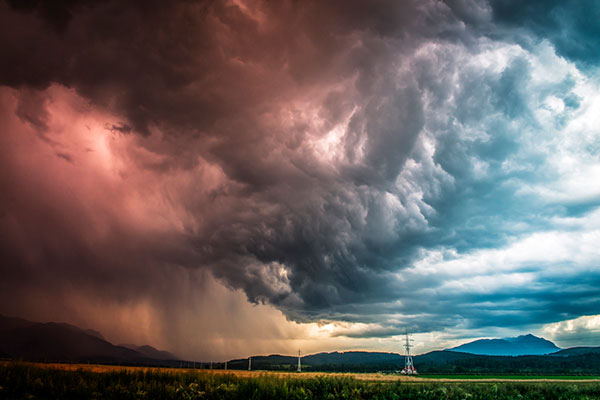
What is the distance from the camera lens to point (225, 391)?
22.0 metres

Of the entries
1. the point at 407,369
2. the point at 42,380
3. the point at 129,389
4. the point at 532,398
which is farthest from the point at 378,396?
the point at 407,369

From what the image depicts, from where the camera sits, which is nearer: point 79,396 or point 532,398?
point 79,396

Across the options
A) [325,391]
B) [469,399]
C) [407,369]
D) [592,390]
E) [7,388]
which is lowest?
[407,369]

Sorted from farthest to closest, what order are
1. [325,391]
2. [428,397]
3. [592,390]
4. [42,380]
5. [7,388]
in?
1. [592,390]
2. [428,397]
3. [325,391]
4. [42,380]
5. [7,388]

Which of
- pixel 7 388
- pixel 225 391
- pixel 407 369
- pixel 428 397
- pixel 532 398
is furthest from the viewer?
pixel 407 369

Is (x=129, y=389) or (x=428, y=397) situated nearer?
(x=129, y=389)

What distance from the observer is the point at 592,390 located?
53.4 meters

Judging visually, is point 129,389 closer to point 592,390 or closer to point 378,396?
point 378,396

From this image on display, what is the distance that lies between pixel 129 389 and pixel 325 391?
14148mm

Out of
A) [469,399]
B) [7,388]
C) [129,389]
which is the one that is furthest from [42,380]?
[469,399]

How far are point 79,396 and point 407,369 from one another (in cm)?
21574

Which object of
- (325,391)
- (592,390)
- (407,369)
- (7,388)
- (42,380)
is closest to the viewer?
(7,388)

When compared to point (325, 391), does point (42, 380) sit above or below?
above

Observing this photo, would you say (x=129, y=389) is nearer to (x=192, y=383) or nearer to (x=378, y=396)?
(x=192, y=383)
